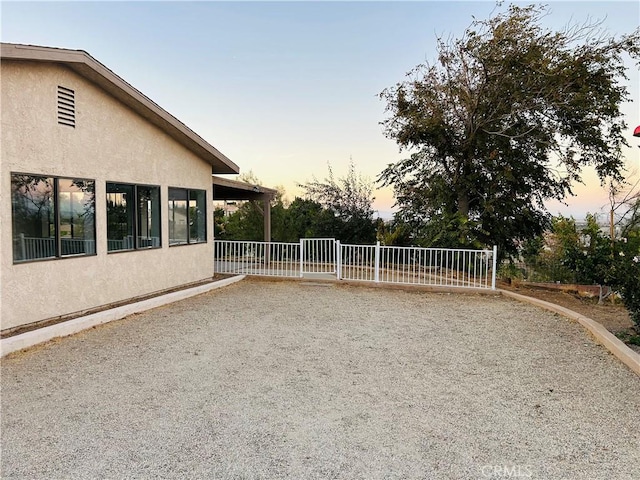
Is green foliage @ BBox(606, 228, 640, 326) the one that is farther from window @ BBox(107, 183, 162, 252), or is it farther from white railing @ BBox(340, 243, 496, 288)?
window @ BBox(107, 183, 162, 252)

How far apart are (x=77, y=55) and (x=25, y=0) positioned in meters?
3.36

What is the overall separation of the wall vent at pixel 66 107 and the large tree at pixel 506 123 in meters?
9.36

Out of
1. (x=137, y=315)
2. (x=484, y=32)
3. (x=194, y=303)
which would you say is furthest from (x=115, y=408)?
(x=484, y=32)

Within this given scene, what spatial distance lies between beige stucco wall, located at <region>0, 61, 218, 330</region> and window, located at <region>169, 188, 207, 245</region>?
8.4 inches

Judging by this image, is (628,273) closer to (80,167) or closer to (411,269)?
(411,269)

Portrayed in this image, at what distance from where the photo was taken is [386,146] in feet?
48.9

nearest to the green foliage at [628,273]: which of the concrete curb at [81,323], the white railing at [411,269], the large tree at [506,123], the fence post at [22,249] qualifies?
the white railing at [411,269]

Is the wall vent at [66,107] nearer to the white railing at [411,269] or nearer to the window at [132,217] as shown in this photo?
the window at [132,217]

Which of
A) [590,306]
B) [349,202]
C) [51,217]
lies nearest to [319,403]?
[51,217]

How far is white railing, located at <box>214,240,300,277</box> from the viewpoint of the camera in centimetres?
1206

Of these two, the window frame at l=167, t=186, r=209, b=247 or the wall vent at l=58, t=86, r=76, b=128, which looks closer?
the wall vent at l=58, t=86, r=76, b=128

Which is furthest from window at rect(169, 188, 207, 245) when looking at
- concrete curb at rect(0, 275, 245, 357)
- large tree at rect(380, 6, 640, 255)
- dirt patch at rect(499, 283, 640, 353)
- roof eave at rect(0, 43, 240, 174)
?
dirt patch at rect(499, 283, 640, 353)

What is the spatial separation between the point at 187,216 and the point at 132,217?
1.86 meters

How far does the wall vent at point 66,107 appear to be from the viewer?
636 centimetres
